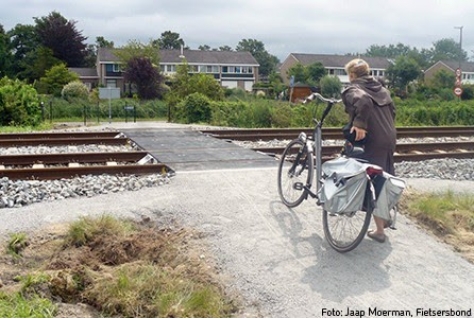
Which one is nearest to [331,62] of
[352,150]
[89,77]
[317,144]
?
[89,77]

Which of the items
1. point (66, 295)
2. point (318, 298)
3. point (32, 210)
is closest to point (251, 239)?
point (318, 298)

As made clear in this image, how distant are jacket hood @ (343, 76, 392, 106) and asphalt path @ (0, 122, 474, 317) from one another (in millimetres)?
1443

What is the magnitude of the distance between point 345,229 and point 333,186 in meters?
0.49

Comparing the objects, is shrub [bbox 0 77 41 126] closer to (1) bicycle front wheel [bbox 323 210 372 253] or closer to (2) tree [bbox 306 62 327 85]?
(1) bicycle front wheel [bbox 323 210 372 253]

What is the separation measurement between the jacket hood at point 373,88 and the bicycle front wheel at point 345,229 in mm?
1174

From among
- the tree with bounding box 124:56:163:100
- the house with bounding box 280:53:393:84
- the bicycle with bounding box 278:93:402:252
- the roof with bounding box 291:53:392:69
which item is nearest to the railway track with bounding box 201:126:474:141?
the bicycle with bounding box 278:93:402:252

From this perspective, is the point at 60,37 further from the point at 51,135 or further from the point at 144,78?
the point at 51,135

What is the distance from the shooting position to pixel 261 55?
371ft

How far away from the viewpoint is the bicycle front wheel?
4.69 meters

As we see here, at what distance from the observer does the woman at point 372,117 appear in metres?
4.98

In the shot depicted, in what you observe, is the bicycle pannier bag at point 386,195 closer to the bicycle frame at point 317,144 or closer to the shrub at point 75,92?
the bicycle frame at point 317,144

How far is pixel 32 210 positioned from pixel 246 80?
7900 cm

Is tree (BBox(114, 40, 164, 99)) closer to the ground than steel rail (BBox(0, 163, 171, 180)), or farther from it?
farther from it

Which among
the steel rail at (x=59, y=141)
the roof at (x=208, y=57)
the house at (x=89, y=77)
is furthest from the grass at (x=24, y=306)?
the roof at (x=208, y=57)
